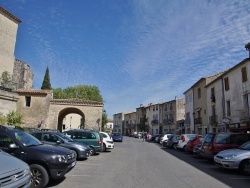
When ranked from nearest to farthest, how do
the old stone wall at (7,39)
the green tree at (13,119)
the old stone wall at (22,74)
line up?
the green tree at (13,119) < the old stone wall at (7,39) < the old stone wall at (22,74)

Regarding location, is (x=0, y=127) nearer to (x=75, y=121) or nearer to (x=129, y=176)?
(x=129, y=176)

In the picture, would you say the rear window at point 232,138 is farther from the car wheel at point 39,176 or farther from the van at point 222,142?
the car wheel at point 39,176

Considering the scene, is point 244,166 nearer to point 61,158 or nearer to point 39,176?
point 61,158

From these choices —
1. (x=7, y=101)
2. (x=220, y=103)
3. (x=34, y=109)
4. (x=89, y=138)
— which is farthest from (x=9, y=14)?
(x=220, y=103)

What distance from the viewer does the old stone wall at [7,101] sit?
2419 cm

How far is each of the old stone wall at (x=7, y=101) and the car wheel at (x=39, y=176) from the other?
18981mm

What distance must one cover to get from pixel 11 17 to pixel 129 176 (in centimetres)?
3205

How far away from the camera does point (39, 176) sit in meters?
7.12

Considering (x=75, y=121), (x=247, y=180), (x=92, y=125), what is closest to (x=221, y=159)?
(x=247, y=180)

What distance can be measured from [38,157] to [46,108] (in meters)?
27.0

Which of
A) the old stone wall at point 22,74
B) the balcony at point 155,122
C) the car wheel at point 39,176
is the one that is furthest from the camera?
the balcony at point 155,122

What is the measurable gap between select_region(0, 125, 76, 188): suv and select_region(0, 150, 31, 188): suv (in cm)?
191

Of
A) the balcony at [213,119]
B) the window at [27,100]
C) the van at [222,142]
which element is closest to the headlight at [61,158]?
the van at [222,142]

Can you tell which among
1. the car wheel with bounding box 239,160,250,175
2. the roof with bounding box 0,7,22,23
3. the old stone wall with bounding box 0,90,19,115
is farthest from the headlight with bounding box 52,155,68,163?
the roof with bounding box 0,7,22,23
